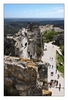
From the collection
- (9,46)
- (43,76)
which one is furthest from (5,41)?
(43,76)

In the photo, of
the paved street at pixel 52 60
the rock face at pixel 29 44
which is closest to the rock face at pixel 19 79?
the rock face at pixel 29 44

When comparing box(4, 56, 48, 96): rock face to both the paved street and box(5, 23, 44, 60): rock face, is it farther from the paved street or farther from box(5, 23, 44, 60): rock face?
the paved street

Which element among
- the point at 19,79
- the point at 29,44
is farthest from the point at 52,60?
the point at 19,79

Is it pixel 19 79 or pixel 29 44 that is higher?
pixel 29 44

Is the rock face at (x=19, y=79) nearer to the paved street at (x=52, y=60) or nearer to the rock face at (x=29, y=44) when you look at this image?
the rock face at (x=29, y=44)

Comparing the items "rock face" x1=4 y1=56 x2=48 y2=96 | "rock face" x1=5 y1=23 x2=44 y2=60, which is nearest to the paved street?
"rock face" x1=5 y1=23 x2=44 y2=60

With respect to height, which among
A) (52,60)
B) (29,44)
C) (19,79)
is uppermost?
(29,44)

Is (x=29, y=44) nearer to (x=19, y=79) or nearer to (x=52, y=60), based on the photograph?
(x=52, y=60)

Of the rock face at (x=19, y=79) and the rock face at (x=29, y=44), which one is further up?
the rock face at (x=29, y=44)

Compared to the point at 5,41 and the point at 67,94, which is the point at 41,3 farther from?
the point at 67,94
